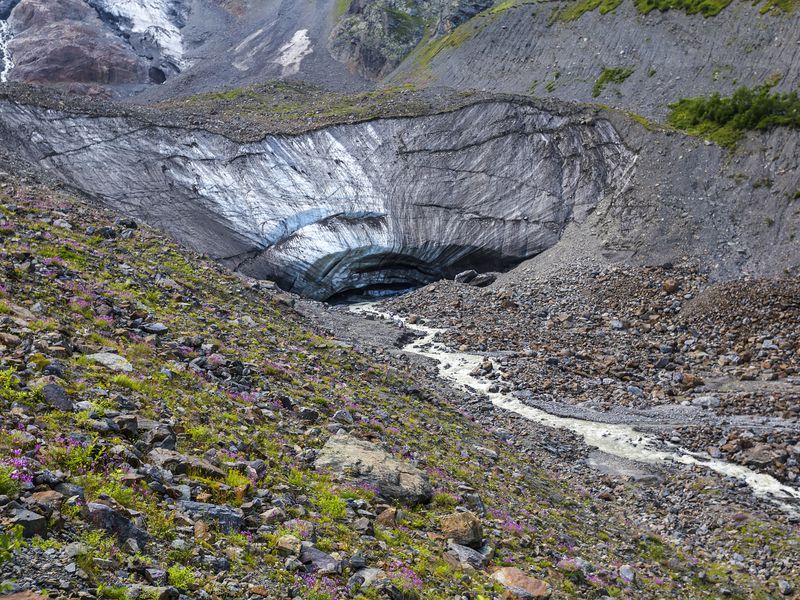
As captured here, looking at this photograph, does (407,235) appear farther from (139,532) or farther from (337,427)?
(139,532)

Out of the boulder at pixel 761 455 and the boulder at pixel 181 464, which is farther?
the boulder at pixel 761 455

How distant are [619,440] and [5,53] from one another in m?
136

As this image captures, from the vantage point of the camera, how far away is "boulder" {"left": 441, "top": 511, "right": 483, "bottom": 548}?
440 inches

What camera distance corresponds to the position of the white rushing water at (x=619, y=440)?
64.6 ft

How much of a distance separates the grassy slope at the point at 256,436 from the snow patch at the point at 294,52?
93.5m

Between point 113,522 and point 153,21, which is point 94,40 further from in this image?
point 113,522

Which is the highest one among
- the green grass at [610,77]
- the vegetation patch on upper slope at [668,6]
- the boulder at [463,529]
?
the vegetation patch on upper slope at [668,6]

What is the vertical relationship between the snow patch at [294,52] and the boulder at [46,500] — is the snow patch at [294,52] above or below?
above

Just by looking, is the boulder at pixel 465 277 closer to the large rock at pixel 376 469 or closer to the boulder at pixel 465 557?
the large rock at pixel 376 469

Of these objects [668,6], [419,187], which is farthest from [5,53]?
[668,6]

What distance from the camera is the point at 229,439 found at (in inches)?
443

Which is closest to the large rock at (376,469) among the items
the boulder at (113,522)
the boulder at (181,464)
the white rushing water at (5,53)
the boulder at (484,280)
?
the boulder at (181,464)

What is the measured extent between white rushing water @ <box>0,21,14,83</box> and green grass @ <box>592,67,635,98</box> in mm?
99680

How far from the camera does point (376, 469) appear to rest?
12.3 metres
